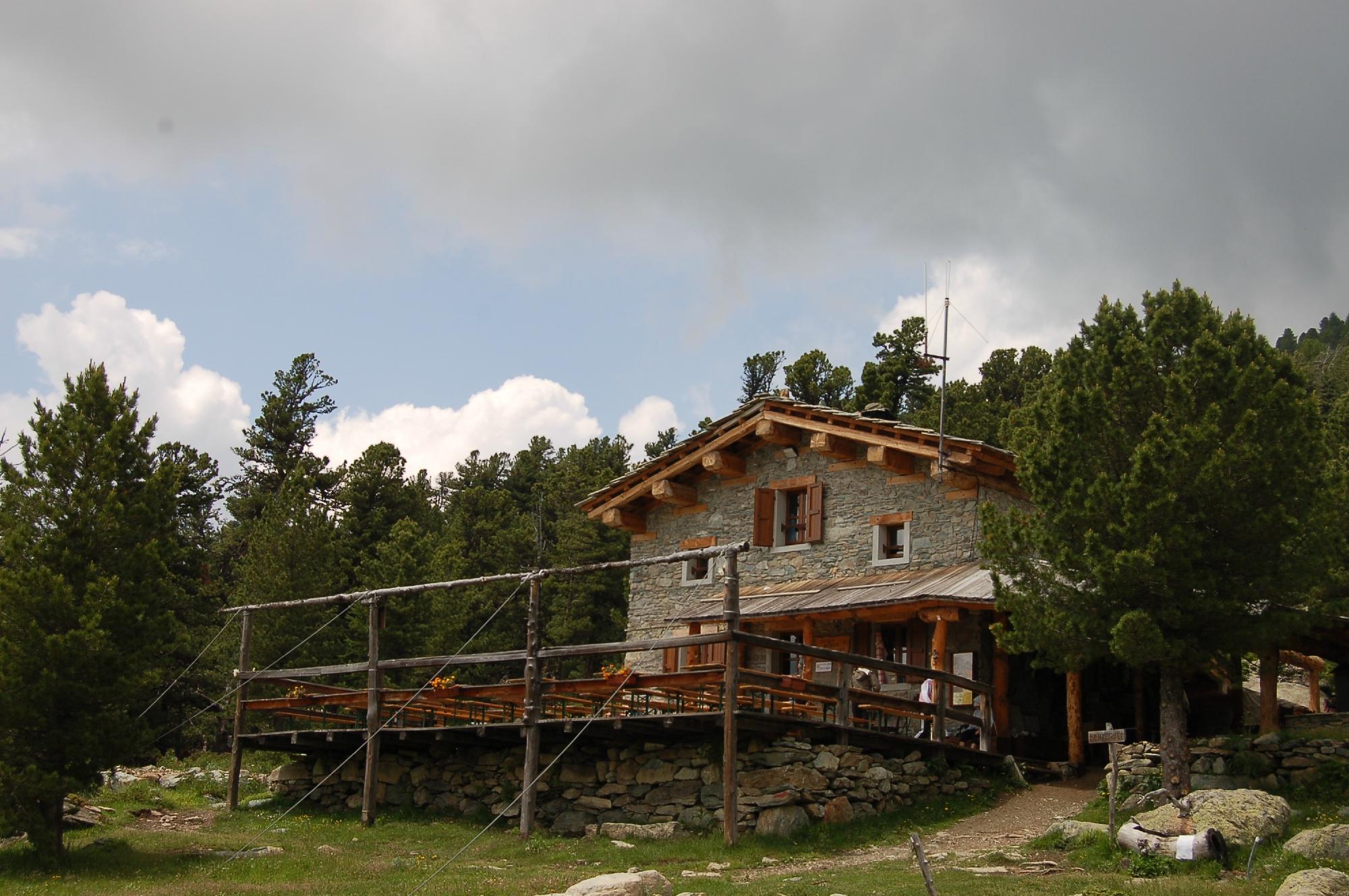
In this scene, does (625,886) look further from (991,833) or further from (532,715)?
(532,715)

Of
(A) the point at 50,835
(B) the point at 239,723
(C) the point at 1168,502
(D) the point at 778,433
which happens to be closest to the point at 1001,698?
(C) the point at 1168,502

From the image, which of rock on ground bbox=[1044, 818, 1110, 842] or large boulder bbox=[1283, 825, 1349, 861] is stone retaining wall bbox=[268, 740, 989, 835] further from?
large boulder bbox=[1283, 825, 1349, 861]

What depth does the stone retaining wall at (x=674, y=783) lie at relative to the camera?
56.1 feet

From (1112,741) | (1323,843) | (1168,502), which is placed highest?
(1168,502)

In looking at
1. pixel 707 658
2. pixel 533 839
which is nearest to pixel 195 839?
pixel 533 839

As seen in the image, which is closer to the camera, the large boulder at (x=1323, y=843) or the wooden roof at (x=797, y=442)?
the large boulder at (x=1323, y=843)

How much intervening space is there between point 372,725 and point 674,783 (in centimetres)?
519

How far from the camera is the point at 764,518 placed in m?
26.2


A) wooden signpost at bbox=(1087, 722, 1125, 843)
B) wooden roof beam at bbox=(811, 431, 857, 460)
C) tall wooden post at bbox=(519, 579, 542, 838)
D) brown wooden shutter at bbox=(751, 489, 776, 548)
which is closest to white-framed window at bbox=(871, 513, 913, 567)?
wooden roof beam at bbox=(811, 431, 857, 460)

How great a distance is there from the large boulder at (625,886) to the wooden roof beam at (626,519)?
15.4 metres

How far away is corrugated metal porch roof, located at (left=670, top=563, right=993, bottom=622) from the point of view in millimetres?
20844

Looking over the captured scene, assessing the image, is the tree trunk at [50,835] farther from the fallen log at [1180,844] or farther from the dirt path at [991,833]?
the fallen log at [1180,844]

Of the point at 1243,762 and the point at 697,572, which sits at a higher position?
the point at 697,572

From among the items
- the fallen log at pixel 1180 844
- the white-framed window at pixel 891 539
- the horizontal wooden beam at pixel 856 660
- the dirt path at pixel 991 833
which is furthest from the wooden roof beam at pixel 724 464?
the fallen log at pixel 1180 844
